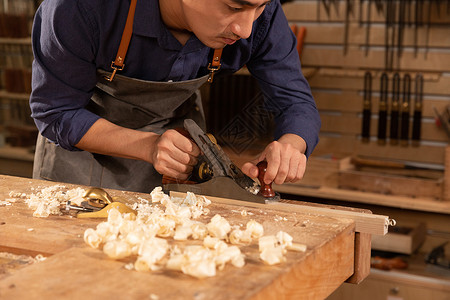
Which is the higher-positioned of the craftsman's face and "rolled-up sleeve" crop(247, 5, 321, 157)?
the craftsman's face

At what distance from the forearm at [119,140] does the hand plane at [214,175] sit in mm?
113

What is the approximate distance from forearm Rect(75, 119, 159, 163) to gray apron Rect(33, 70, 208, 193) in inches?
7.0

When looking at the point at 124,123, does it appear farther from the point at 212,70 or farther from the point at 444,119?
the point at 444,119

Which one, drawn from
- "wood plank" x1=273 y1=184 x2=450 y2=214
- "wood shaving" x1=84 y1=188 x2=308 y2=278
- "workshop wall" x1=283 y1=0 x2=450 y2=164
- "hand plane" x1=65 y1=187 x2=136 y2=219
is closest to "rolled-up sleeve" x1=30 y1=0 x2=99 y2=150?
"hand plane" x1=65 y1=187 x2=136 y2=219

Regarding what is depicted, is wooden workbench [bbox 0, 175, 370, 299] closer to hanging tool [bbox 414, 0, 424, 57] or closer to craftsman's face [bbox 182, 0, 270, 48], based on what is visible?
craftsman's face [bbox 182, 0, 270, 48]

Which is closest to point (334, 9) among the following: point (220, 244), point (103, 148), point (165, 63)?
point (165, 63)

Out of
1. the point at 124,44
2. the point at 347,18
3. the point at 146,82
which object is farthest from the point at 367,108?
the point at 124,44

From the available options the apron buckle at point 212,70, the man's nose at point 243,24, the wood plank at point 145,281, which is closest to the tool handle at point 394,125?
the apron buckle at point 212,70

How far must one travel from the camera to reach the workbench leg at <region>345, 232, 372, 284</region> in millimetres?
1328

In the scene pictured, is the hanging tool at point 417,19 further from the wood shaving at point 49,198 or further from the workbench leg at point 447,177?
the wood shaving at point 49,198

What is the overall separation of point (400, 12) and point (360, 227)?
2247mm

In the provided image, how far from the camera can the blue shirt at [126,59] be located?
1.60 meters

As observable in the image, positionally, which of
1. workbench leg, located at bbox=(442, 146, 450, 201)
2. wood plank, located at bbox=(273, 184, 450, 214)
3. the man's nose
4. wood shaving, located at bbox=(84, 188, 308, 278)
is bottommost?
wood plank, located at bbox=(273, 184, 450, 214)

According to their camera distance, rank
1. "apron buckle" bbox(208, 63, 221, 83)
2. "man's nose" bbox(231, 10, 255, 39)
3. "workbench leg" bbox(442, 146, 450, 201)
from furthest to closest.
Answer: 1. "workbench leg" bbox(442, 146, 450, 201)
2. "apron buckle" bbox(208, 63, 221, 83)
3. "man's nose" bbox(231, 10, 255, 39)
